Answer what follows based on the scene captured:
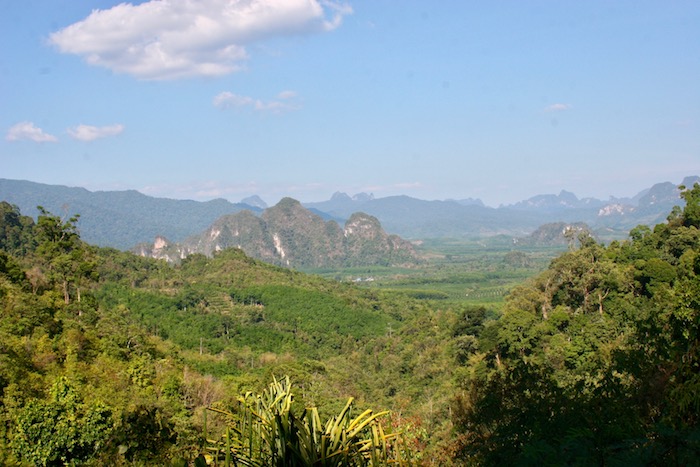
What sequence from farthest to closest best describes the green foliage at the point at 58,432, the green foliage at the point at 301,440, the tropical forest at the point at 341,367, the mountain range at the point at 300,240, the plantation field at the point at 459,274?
the mountain range at the point at 300,240 < the plantation field at the point at 459,274 < the green foliage at the point at 58,432 < the tropical forest at the point at 341,367 < the green foliage at the point at 301,440

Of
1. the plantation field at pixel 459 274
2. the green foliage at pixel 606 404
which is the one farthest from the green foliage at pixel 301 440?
the plantation field at pixel 459 274

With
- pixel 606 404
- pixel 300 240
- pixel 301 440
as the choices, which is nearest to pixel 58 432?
pixel 301 440

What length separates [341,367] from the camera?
31.3m

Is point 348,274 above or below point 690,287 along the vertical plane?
below

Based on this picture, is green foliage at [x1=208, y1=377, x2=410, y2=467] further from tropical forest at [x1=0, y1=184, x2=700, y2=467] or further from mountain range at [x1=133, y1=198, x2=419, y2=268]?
mountain range at [x1=133, y1=198, x2=419, y2=268]

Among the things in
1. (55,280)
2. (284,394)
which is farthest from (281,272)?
(284,394)

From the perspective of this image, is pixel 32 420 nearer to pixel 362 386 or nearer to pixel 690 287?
pixel 690 287

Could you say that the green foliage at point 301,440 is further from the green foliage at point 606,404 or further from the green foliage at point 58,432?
the green foliage at point 58,432

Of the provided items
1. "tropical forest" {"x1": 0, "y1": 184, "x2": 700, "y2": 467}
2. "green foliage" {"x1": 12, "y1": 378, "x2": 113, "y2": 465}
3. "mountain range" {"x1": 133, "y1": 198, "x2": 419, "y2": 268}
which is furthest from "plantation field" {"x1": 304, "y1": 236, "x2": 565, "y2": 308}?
"green foliage" {"x1": 12, "y1": 378, "x2": 113, "y2": 465}

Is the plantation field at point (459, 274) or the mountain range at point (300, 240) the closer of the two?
the plantation field at point (459, 274)

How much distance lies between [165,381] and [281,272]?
142ft

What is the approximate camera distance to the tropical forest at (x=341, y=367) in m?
3.09

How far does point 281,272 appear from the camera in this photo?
57750mm

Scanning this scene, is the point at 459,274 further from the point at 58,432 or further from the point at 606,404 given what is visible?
the point at 606,404
